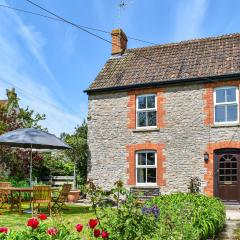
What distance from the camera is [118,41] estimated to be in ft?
68.4

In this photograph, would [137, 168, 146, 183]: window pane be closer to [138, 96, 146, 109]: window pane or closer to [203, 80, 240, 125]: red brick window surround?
[138, 96, 146, 109]: window pane

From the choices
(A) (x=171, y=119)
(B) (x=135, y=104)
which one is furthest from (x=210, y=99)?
(B) (x=135, y=104)

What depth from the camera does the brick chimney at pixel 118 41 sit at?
68.2ft

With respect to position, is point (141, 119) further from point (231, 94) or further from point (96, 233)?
point (96, 233)

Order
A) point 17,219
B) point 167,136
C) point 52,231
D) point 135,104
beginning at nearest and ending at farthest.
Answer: point 52,231, point 17,219, point 167,136, point 135,104

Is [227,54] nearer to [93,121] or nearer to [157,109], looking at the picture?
[157,109]

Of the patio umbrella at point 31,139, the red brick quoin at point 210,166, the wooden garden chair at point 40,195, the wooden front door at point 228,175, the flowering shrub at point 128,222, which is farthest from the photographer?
the red brick quoin at point 210,166

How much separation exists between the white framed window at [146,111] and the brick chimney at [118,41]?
374cm

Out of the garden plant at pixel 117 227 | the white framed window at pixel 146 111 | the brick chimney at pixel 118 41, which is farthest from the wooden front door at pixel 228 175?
the garden plant at pixel 117 227

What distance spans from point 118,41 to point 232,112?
287 inches

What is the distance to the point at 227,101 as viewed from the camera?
1664cm

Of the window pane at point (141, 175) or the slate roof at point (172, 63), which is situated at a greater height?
the slate roof at point (172, 63)

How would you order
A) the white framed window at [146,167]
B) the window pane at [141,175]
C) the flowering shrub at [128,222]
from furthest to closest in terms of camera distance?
the window pane at [141,175]
the white framed window at [146,167]
the flowering shrub at [128,222]

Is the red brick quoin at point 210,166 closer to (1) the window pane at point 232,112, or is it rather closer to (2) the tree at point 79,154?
(1) the window pane at point 232,112
